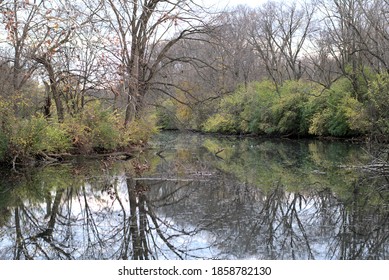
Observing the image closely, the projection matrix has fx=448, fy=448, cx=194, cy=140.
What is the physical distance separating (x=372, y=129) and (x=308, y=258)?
18.0 meters

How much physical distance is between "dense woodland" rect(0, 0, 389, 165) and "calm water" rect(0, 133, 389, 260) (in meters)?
2.41

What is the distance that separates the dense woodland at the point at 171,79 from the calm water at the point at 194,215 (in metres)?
2.41

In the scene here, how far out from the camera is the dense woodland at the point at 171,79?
29.6ft

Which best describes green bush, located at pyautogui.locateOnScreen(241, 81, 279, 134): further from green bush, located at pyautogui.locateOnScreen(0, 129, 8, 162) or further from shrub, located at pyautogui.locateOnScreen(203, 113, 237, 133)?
green bush, located at pyautogui.locateOnScreen(0, 129, 8, 162)

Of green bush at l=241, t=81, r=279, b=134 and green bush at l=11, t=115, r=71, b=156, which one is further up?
green bush at l=241, t=81, r=279, b=134

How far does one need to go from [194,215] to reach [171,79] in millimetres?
16836

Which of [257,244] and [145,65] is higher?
[145,65]

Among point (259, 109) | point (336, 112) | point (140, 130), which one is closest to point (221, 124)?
point (259, 109)

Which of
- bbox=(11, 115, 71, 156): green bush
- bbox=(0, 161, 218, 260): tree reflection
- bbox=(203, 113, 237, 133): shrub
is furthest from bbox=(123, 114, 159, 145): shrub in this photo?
bbox=(203, 113, 237, 133): shrub

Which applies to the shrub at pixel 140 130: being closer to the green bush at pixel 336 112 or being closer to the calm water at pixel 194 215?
the calm water at pixel 194 215

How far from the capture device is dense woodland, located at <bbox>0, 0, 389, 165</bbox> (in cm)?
903

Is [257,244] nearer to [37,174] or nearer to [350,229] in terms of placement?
[350,229]
